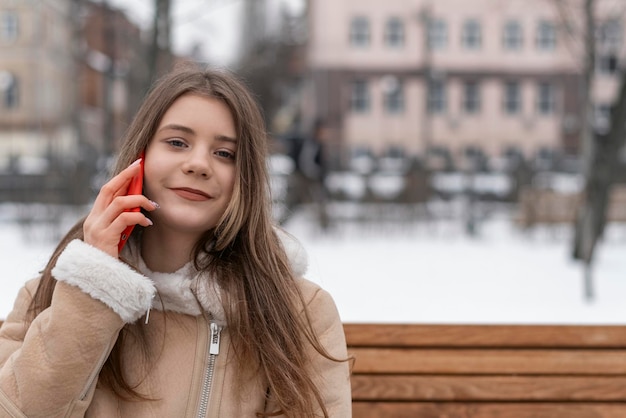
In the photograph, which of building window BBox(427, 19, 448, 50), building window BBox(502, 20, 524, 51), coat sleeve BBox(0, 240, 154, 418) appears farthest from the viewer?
building window BBox(502, 20, 524, 51)

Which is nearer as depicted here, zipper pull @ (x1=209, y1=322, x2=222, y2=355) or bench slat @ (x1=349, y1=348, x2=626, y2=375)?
zipper pull @ (x1=209, y1=322, x2=222, y2=355)

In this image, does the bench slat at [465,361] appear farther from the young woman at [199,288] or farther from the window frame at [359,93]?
the window frame at [359,93]

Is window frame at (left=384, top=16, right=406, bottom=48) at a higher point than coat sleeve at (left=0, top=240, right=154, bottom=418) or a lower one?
higher

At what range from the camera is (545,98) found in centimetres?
4169

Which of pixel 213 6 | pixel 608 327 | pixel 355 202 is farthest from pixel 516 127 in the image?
pixel 608 327

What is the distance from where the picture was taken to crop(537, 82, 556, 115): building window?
4153 cm

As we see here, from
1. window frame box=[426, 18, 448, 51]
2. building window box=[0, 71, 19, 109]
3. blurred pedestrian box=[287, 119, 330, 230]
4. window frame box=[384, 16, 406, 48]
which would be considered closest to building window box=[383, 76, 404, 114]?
window frame box=[384, 16, 406, 48]

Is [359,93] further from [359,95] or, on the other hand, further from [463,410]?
[463,410]

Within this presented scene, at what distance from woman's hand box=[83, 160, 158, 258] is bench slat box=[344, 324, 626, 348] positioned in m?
0.94

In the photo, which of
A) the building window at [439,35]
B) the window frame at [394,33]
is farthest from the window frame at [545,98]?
the window frame at [394,33]

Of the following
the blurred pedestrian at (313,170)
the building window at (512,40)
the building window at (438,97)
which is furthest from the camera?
the building window at (512,40)

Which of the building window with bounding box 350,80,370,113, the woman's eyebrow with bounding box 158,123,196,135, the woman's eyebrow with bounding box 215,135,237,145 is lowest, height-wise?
the building window with bounding box 350,80,370,113

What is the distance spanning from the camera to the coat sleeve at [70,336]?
1.79 m

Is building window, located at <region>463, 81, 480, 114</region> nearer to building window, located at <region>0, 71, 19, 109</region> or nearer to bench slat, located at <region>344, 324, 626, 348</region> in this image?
building window, located at <region>0, 71, 19, 109</region>
